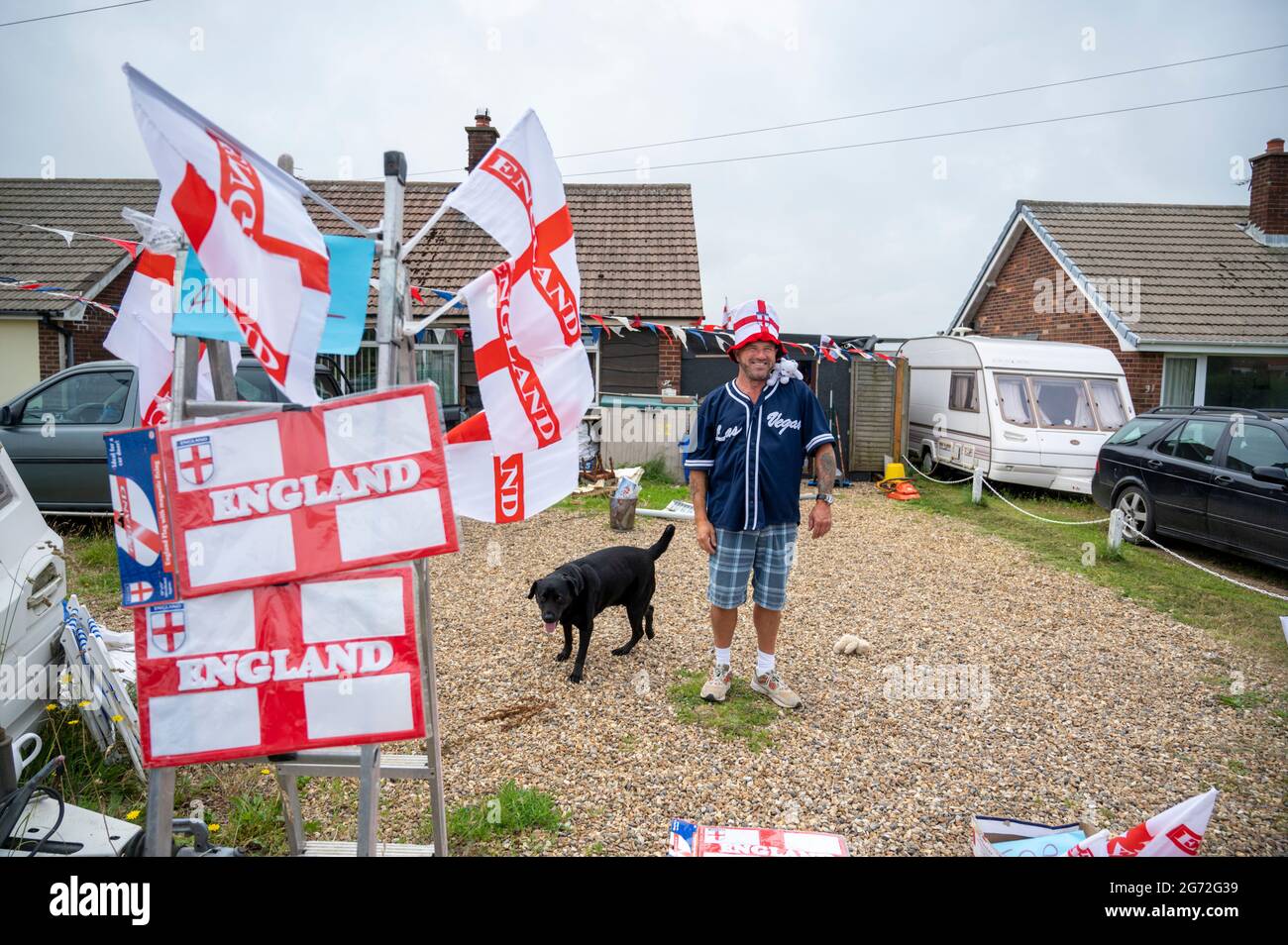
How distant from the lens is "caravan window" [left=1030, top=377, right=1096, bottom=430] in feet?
36.8

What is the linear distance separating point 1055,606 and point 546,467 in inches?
224

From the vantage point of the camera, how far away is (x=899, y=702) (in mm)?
4246

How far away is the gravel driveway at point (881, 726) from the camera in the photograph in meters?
3.14

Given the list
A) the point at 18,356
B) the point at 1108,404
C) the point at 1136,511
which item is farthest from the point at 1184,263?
the point at 18,356

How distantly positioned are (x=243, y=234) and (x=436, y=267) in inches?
499

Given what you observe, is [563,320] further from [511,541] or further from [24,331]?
[24,331]

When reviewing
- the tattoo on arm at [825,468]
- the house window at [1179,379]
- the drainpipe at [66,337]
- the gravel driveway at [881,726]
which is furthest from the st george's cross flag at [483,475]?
the house window at [1179,379]

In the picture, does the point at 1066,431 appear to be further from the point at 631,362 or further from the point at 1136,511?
the point at 631,362

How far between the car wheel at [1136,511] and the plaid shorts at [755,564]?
6219 mm

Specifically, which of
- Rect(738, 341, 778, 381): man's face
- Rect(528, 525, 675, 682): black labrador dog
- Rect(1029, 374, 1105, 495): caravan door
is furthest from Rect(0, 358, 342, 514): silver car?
Rect(1029, 374, 1105, 495): caravan door

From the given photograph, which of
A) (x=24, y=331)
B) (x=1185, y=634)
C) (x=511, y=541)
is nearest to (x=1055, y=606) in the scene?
(x=1185, y=634)

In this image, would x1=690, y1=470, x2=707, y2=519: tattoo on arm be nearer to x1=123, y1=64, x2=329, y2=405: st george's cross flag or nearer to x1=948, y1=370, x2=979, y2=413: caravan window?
x1=123, y1=64, x2=329, y2=405: st george's cross flag

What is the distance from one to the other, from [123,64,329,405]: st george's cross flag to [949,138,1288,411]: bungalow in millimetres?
15201

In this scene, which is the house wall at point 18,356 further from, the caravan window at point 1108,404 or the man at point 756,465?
the caravan window at point 1108,404
